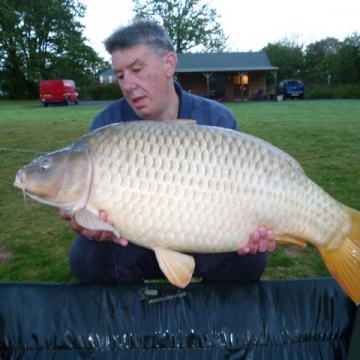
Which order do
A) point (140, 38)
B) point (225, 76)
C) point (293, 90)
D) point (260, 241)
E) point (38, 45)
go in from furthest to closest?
point (38, 45) < point (225, 76) < point (293, 90) < point (140, 38) < point (260, 241)

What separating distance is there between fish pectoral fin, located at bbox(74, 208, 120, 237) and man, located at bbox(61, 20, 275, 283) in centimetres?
24

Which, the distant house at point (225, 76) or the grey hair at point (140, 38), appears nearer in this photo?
the grey hair at point (140, 38)

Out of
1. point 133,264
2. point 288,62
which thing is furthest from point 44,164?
point 288,62

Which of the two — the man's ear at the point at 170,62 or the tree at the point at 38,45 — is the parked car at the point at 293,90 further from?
the man's ear at the point at 170,62

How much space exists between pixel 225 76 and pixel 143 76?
22349mm

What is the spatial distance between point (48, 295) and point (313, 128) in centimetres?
608

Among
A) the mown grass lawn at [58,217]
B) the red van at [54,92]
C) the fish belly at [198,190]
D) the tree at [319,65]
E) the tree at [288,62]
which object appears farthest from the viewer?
the tree at [288,62]

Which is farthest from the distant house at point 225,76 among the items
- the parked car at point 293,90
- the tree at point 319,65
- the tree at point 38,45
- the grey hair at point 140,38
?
the grey hair at point 140,38

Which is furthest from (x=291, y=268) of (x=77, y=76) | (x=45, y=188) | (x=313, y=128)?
(x=77, y=76)

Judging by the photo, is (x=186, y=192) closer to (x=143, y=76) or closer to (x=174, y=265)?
(x=174, y=265)

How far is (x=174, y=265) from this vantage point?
3.96 feet

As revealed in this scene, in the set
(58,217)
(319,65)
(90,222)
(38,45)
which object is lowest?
(58,217)

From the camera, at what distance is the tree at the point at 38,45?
24188mm

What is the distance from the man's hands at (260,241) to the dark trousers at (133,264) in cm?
24
